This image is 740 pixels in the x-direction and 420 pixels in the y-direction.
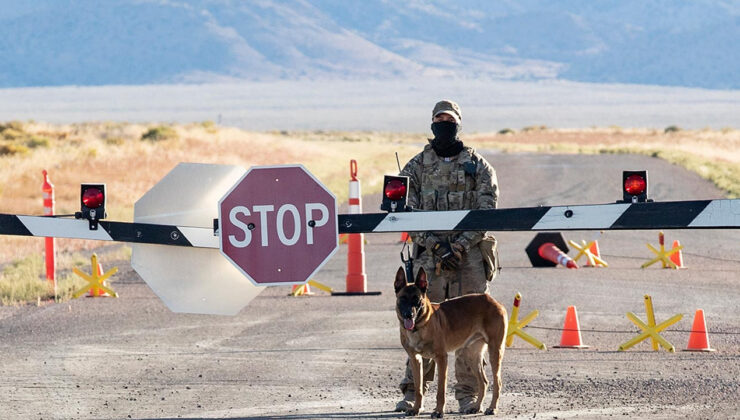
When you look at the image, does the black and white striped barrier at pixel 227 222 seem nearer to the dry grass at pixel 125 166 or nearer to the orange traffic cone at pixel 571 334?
the orange traffic cone at pixel 571 334

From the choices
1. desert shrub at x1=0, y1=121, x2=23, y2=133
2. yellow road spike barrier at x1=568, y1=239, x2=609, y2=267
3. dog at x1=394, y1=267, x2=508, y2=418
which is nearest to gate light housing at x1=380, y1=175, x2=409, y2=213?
dog at x1=394, y1=267, x2=508, y2=418

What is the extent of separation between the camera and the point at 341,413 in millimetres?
8445

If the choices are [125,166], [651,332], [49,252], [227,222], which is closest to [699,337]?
[651,332]

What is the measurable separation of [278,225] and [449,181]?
5.44ft

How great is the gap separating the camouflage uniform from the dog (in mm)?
225

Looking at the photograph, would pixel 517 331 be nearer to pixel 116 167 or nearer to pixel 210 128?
pixel 116 167

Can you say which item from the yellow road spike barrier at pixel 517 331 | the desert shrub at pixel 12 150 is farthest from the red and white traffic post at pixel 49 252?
the desert shrub at pixel 12 150

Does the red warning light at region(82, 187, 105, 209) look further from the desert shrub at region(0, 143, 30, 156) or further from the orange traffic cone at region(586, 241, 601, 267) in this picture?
the desert shrub at region(0, 143, 30, 156)

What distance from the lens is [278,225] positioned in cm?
742

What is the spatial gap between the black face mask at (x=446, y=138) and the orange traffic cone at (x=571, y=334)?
344 centimetres

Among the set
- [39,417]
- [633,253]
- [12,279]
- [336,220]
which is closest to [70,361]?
[39,417]

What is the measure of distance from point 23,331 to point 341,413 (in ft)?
17.3

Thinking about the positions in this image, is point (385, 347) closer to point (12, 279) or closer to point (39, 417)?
point (39, 417)

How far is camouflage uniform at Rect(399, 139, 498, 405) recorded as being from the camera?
28.1ft
